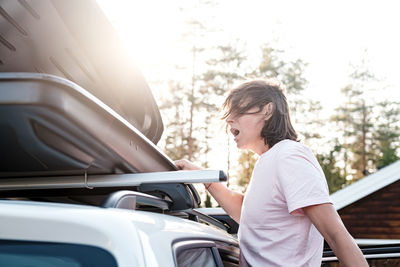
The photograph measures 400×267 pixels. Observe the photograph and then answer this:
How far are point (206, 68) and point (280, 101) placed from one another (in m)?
37.3

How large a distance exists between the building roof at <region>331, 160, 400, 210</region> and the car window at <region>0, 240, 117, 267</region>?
16.6 meters

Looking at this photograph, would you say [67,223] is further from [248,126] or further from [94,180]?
[248,126]

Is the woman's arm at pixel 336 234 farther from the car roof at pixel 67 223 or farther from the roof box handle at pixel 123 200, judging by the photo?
the car roof at pixel 67 223

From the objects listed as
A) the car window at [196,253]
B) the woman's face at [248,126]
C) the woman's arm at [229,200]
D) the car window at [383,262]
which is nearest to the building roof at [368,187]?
the car window at [383,262]

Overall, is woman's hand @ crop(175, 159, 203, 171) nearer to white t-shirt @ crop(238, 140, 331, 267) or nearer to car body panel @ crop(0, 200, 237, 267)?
white t-shirt @ crop(238, 140, 331, 267)

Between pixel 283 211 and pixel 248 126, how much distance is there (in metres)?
0.48

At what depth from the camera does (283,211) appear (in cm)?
249

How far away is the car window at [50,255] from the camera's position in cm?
130

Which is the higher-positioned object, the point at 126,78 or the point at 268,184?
the point at 126,78

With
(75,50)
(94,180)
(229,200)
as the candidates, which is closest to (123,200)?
(94,180)

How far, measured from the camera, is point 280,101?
2836mm

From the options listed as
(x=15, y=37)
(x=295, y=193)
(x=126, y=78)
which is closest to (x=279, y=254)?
(x=295, y=193)

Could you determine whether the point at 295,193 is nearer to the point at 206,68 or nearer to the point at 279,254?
the point at 279,254

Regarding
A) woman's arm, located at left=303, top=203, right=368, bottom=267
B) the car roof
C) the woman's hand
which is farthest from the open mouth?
the car roof
